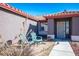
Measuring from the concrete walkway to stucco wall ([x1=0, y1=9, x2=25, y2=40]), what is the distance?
258 cm

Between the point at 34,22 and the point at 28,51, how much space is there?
4.14m

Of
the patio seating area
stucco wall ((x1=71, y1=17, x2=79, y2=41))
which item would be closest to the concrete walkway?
the patio seating area

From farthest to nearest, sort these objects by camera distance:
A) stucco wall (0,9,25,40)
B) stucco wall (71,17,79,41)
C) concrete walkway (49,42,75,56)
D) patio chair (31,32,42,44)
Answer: stucco wall (71,17,79,41)
stucco wall (0,9,25,40)
patio chair (31,32,42,44)
concrete walkway (49,42,75,56)

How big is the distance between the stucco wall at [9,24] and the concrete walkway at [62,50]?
2.58 m

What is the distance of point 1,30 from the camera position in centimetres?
1088

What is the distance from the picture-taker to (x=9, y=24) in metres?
11.8

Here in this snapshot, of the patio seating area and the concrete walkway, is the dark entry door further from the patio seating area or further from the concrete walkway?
the patio seating area

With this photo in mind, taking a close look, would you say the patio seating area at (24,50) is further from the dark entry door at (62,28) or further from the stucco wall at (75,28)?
the dark entry door at (62,28)

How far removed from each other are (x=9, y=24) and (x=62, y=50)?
150 inches

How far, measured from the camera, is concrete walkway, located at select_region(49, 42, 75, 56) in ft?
31.9

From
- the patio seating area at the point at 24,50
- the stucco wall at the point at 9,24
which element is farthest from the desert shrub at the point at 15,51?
the stucco wall at the point at 9,24

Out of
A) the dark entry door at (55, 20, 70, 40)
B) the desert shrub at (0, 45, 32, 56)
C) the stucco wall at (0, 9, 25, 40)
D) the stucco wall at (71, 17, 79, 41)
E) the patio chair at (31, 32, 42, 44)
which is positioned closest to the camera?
the desert shrub at (0, 45, 32, 56)

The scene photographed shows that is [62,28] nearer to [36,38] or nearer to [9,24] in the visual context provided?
[36,38]

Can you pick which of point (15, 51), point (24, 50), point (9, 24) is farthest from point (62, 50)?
point (9, 24)
